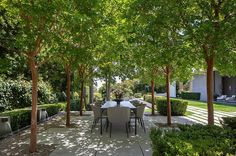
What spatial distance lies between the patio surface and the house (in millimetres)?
23252

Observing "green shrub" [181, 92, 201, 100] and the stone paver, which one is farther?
"green shrub" [181, 92, 201, 100]

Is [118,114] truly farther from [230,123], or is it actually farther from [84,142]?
[230,123]

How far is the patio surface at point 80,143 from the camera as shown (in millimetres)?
8000

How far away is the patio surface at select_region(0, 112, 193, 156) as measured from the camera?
26.2ft

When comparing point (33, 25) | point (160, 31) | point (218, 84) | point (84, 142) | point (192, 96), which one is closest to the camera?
point (33, 25)

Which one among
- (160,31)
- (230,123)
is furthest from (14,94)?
(230,123)

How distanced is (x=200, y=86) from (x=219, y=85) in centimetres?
286

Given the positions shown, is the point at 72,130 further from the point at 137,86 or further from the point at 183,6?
the point at 137,86

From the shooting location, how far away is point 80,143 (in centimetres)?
924

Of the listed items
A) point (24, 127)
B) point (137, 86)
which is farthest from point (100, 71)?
point (137, 86)

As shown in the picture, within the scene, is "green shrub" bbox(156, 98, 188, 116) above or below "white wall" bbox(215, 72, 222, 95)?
below

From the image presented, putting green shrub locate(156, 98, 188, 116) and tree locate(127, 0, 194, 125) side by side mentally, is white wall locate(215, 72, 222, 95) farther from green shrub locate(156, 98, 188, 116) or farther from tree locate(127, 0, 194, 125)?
tree locate(127, 0, 194, 125)

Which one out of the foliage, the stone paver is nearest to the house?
the foliage

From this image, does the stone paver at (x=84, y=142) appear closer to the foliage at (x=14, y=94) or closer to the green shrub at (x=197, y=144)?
the green shrub at (x=197, y=144)
